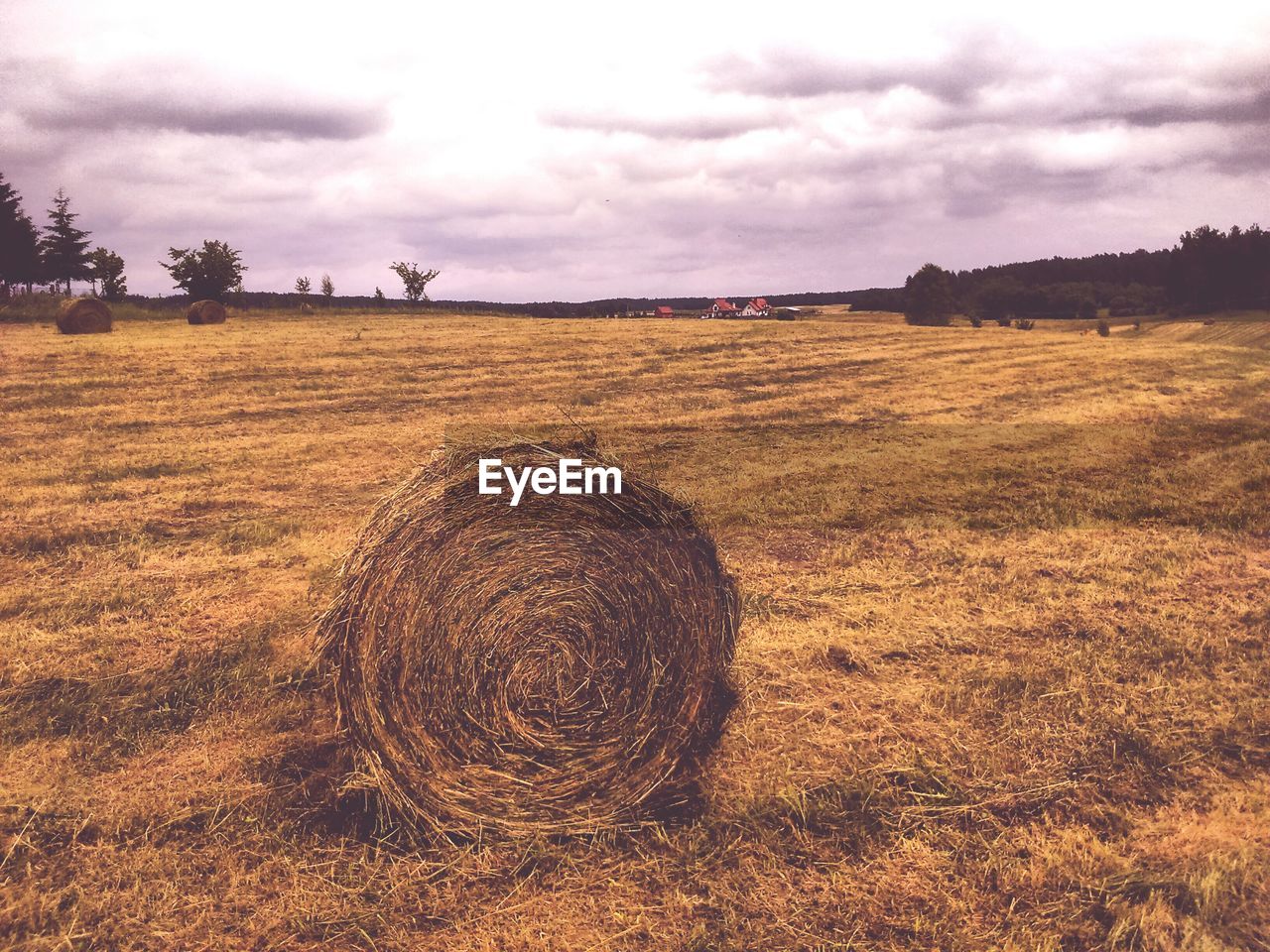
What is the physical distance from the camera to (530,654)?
417 centimetres

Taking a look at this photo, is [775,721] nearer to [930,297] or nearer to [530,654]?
[530,654]

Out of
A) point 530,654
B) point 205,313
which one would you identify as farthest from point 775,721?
point 205,313

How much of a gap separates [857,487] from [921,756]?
6676 mm

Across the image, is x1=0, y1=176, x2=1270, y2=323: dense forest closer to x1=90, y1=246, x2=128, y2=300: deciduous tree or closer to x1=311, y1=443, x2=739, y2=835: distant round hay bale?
x1=90, y1=246, x2=128, y2=300: deciduous tree

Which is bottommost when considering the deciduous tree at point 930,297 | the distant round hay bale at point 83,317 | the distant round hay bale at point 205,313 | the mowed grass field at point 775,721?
the mowed grass field at point 775,721

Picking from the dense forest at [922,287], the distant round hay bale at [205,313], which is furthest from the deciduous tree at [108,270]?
the distant round hay bale at [205,313]

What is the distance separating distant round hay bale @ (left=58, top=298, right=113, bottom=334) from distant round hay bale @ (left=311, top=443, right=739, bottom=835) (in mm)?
30395

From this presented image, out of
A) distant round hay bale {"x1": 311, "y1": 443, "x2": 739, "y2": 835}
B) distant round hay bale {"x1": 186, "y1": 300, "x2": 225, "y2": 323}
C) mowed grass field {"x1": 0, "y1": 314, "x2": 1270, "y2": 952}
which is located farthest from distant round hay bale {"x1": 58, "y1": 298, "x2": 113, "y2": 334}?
distant round hay bale {"x1": 311, "y1": 443, "x2": 739, "y2": 835}

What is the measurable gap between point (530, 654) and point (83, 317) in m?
31.6

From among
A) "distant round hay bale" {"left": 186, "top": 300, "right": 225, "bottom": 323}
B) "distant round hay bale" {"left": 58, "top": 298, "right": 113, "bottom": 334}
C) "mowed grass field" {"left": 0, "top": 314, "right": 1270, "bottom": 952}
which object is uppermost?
"distant round hay bale" {"left": 186, "top": 300, "right": 225, "bottom": 323}

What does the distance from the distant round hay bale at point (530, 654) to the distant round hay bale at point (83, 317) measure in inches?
1197

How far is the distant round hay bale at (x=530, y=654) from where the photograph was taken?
13.5ft

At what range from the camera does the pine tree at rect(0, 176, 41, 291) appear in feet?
176

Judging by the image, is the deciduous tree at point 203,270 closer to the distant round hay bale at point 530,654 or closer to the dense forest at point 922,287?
the dense forest at point 922,287
